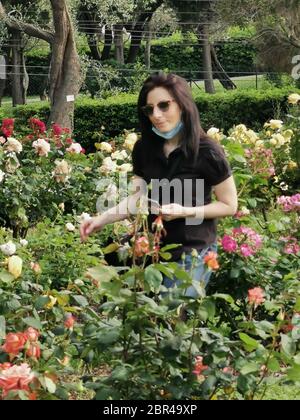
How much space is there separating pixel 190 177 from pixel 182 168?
0.04m

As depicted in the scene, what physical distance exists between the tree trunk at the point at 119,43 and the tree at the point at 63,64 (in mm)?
18933

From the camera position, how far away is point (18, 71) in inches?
1145

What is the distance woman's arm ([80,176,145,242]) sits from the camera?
3037mm

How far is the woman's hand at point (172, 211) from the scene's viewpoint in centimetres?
284

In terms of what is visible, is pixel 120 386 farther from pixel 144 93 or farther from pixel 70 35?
pixel 70 35

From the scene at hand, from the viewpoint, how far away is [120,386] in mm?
2402

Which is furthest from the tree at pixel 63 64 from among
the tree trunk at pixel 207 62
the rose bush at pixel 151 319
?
the tree trunk at pixel 207 62

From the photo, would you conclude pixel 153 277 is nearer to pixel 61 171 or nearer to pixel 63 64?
pixel 61 171

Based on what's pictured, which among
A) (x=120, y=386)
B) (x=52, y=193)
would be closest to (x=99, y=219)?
(x=120, y=386)

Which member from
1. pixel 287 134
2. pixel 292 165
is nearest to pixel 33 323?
pixel 287 134

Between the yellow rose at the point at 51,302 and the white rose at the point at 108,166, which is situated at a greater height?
the yellow rose at the point at 51,302

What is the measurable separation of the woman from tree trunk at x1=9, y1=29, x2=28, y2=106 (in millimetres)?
25113

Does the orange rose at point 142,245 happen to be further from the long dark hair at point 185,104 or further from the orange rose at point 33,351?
the long dark hair at point 185,104

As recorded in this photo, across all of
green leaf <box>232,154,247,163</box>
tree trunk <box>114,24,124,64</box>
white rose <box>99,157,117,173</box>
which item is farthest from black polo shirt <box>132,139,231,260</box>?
tree trunk <box>114,24,124,64</box>
